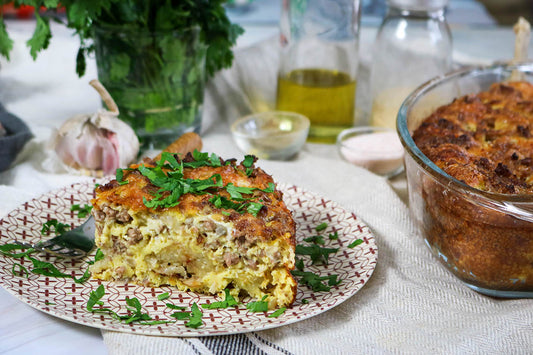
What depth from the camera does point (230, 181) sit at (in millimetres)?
2330

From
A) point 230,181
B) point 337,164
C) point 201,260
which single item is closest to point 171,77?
point 337,164

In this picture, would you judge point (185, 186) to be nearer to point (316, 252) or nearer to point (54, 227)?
point (316, 252)

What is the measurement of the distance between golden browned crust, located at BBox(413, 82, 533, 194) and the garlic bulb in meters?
1.45

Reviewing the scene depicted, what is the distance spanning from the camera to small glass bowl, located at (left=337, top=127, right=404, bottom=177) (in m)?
3.36

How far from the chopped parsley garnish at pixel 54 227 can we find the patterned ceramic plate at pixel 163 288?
0.03 m

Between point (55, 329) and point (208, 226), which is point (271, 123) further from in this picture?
point (55, 329)

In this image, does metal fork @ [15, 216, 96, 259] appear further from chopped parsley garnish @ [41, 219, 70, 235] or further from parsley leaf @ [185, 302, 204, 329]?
parsley leaf @ [185, 302, 204, 329]

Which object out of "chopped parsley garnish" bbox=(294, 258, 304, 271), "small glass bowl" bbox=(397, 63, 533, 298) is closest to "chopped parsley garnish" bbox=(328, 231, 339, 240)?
"chopped parsley garnish" bbox=(294, 258, 304, 271)

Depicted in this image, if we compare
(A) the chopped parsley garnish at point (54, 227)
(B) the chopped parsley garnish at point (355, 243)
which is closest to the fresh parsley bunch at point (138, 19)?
(A) the chopped parsley garnish at point (54, 227)

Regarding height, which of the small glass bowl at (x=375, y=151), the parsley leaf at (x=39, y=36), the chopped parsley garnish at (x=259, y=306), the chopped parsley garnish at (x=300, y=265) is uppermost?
the parsley leaf at (x=39, y=36)

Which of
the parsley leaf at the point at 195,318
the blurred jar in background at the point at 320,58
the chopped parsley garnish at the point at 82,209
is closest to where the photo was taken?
the parsley leaf at the point at 195,318

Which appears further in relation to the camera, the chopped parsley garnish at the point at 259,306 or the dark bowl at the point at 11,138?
the dark bowl at the point at 11,138

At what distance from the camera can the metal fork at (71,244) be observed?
2338mm

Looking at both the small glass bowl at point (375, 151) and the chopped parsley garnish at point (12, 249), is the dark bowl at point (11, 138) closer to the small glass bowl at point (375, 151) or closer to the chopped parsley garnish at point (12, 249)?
the chopped parsley garnish at point (12, 249)
